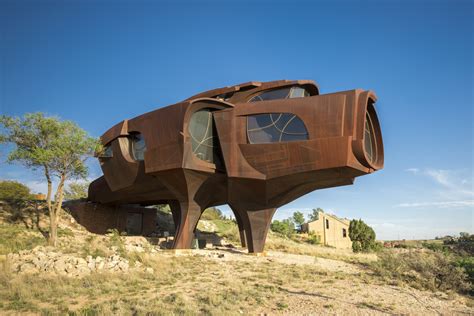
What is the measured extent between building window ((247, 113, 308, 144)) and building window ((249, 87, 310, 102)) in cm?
316

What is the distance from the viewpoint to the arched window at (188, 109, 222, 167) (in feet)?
71.6

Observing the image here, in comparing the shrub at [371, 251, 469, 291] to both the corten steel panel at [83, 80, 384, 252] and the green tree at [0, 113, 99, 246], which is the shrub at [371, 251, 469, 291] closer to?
the corten steel panel at [83, 80, 384, 252]

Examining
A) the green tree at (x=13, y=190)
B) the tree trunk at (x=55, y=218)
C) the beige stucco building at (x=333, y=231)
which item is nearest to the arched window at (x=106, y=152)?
the tree trunk at (x=55, y=218)

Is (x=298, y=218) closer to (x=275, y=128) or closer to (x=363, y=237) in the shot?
(x=363, y=237)

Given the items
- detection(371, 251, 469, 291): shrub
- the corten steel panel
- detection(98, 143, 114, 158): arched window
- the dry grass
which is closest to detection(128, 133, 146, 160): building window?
the corten steel panel

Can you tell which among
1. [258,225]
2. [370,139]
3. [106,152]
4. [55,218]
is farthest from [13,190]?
[370,139]

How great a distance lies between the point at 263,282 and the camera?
13539mm

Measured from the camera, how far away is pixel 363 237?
38781mm

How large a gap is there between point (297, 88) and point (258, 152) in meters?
5.72

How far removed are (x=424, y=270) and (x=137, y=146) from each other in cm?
1930

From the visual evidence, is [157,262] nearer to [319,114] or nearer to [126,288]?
[126,288]

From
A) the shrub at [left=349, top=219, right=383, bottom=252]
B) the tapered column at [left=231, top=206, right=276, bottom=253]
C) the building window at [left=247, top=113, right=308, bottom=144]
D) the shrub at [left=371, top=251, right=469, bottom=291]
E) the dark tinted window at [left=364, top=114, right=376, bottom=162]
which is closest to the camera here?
the shrub at [left=371, top=251, right=469, bottom=291]

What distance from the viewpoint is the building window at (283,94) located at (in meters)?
22.6

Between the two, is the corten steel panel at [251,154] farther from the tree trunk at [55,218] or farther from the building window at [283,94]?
the tree trunk at [55,218]
